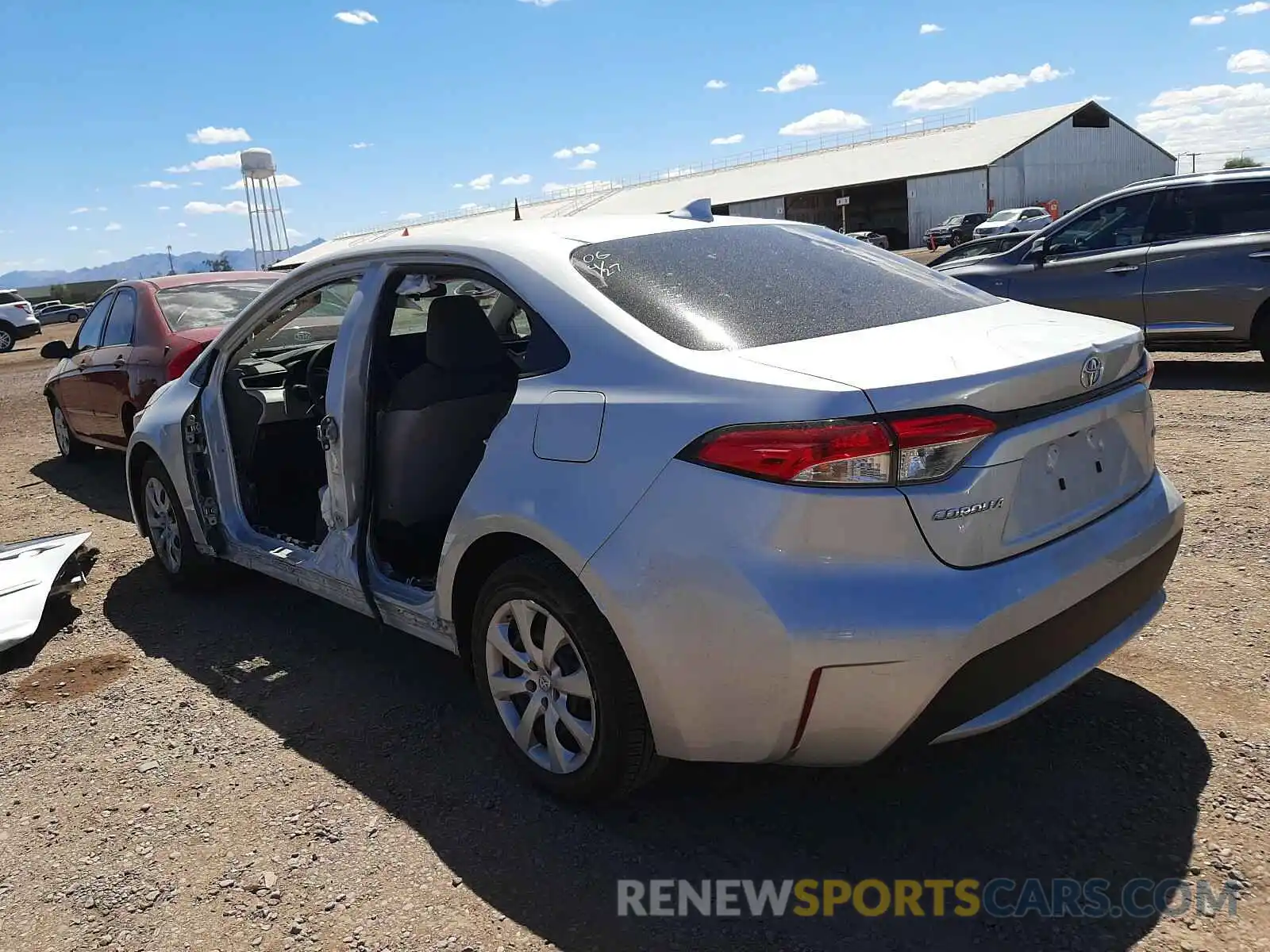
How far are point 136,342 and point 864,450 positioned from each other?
21.2 feet

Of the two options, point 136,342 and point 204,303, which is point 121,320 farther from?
point 204,303

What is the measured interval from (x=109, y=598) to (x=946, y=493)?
4596 mm

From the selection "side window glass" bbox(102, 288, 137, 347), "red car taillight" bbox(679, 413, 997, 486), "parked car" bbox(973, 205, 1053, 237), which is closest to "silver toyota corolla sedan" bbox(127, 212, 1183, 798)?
"red car taillight" bbox(679, 413, 997, 486)

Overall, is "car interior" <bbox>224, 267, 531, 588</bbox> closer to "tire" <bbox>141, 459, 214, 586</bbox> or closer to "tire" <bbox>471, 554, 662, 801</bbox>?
"tire" <bbox>471, 554, 662, 801</bbox>

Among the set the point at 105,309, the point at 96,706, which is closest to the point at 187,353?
the point at 105,309

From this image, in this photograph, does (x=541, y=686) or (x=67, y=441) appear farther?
(x=67, y=441)

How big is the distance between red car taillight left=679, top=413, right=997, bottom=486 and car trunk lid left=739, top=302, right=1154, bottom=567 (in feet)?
0.10

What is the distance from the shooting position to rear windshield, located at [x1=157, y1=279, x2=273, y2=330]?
23.2 feet

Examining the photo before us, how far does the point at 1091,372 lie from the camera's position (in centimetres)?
254

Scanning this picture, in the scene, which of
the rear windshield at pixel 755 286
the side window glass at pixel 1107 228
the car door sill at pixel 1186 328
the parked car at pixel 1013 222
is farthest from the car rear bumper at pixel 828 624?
the parked car at pixel 1013 222

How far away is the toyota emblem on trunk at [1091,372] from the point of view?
2516mm

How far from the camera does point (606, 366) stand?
8.55ft

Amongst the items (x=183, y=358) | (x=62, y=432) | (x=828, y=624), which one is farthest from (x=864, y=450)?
(x=62, y=432)

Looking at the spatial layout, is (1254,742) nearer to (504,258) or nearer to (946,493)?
(946,493)
